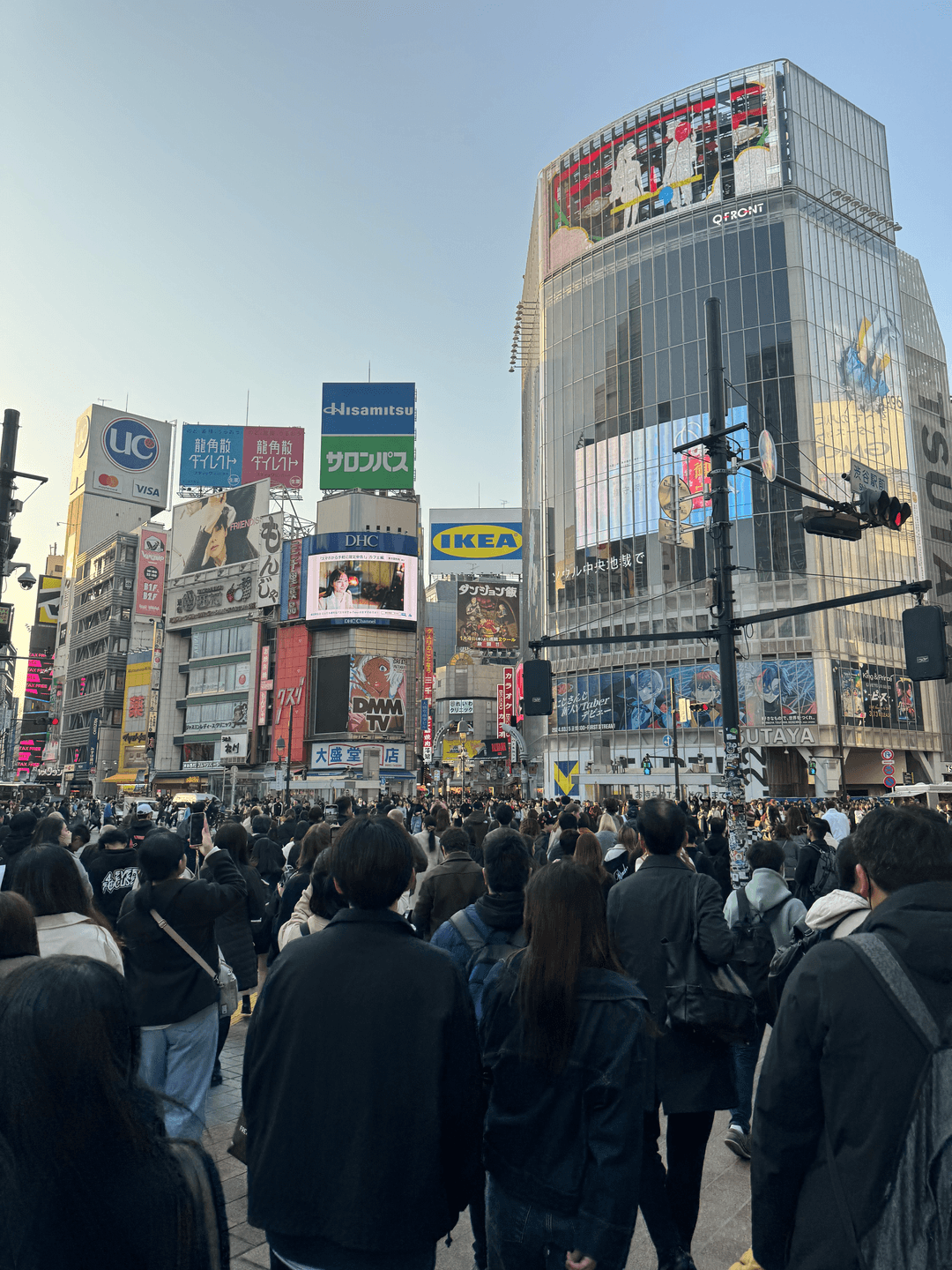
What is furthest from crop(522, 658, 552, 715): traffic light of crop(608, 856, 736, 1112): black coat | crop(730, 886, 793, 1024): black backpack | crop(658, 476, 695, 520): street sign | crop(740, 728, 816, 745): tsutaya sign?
crop(658, 476, 695, 520): street sign

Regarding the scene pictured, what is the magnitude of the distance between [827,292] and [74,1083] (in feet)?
210

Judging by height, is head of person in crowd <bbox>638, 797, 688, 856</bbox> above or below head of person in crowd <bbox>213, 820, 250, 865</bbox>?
above

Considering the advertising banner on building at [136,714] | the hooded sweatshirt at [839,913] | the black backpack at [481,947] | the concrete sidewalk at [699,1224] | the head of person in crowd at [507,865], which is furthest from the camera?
the advertising banner on building at [136,714]

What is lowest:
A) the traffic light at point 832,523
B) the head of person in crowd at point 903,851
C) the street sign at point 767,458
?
the head of person in crowd at point 903,851

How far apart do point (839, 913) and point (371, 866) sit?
220cm

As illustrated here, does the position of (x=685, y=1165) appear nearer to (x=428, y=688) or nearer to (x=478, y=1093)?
(x=478, y=1093)

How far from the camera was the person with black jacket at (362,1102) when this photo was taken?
244cm

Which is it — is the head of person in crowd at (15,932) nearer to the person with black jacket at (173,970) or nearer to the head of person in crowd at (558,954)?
the head of person in crowd at (558,954)

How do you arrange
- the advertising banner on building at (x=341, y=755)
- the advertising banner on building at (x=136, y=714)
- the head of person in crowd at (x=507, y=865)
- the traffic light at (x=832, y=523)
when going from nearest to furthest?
Answer: the head of person in crowd at (x=507, y=865) → the traffic light at (x=832, y=523) → the advertising banner on building at (x=341, y=755) → the advertising banner on building at (x=136, y=714)

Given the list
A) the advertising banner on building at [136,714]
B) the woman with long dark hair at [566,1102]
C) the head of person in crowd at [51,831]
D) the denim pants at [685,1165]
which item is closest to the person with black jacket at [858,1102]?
the woman with long dark hair at [566,1102]

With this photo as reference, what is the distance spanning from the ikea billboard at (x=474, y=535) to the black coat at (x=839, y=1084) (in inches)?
3338

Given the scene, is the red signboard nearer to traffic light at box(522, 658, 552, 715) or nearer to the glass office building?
the glass office building

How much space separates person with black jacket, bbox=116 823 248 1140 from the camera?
4.78 meters

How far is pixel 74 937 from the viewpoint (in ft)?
12.8
